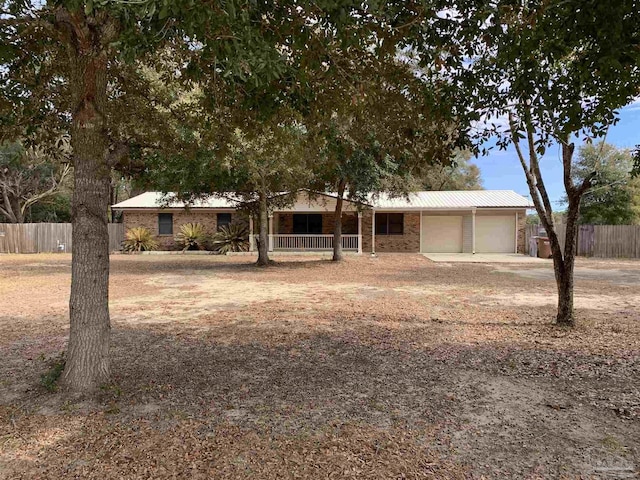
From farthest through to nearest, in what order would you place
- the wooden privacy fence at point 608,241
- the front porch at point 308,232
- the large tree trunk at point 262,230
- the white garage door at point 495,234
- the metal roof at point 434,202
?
1. the white garage door at point 495,234
2. the front porch at point 308,232
3. the metal roof at point 434,202
4. the wooden privacy fence at point 608,241
5. the large tree trunk at point 262,230

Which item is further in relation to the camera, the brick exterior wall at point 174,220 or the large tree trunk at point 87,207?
the brick exterior wall at point 174,220

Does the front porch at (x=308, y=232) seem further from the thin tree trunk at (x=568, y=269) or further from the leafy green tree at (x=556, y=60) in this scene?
the leafy green tree at (x=556, y=60)

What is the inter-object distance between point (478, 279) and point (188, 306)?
8.66m

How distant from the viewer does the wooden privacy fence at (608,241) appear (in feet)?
A: 70.8

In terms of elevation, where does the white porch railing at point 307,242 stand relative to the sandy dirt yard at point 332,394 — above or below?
above

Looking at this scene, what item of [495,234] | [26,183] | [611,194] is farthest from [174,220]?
[611,194]

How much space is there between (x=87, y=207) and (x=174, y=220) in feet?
71.9

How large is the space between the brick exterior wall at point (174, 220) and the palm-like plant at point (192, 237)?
21.0 inches

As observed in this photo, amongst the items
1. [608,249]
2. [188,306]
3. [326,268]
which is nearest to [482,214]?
[608,249]

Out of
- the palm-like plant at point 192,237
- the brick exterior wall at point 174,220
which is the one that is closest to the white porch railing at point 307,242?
the brick exterior wall at point 174,220

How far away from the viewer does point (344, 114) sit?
197 inches

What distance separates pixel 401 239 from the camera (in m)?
24.8

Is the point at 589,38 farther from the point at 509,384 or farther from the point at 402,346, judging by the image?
the point at 402,346

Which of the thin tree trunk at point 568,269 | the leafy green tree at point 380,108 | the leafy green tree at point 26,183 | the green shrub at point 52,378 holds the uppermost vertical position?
the leafy green tree at point 26,183
